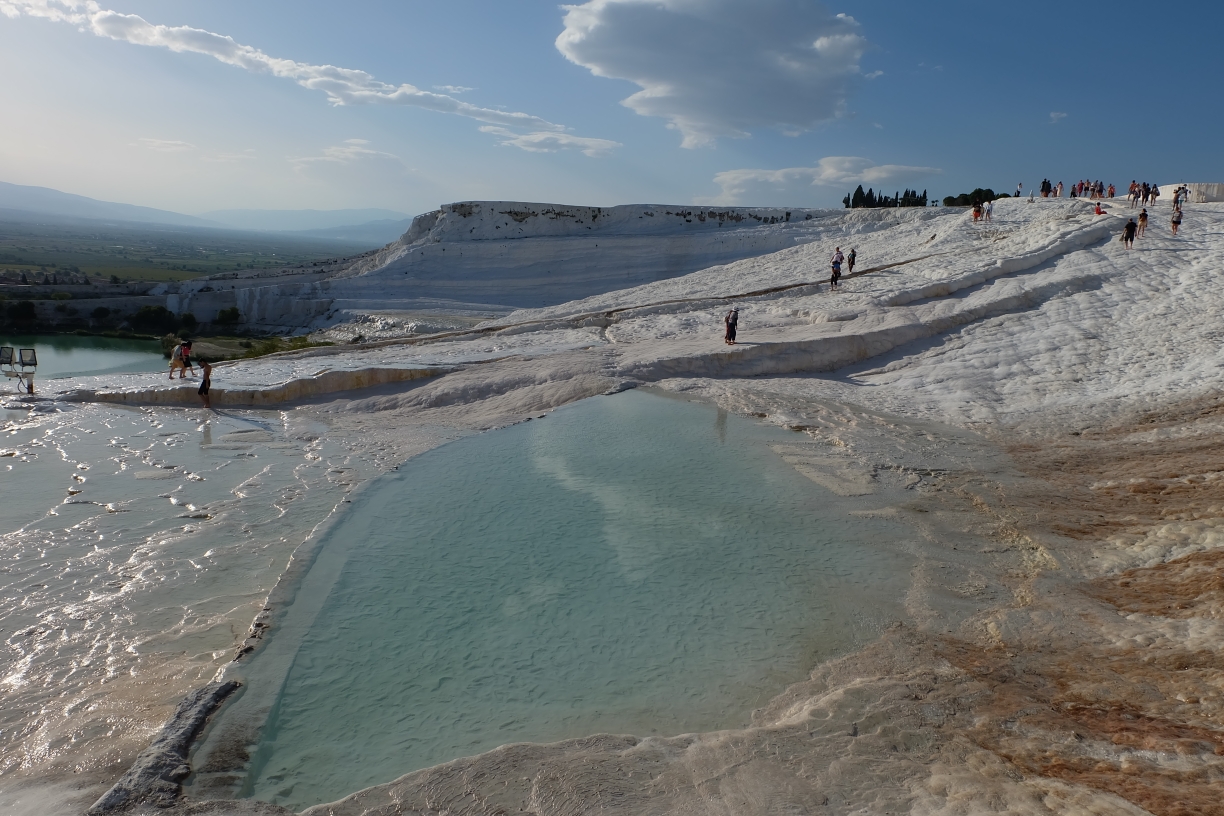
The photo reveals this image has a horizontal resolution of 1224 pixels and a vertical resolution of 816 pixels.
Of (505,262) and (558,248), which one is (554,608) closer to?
(505,262)

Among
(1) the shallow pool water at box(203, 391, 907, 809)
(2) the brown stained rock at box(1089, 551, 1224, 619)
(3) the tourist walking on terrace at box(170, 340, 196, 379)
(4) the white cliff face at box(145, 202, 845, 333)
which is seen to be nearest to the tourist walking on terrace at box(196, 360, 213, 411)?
(3) the tourist walking on terrace at box(170, 340, 196, 379)

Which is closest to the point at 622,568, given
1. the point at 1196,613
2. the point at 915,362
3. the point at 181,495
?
the point at 1196,613

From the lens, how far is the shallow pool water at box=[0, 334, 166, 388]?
73.9 ft

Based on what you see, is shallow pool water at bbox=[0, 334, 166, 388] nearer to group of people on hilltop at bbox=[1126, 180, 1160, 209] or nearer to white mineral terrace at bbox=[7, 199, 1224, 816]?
white mineral terrace at bbox=[7, 199, 1224, 816]

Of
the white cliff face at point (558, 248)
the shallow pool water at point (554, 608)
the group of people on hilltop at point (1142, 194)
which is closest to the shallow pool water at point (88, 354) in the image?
the white cliff face at point (558, 248)

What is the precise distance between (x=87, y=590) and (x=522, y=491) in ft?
13.5

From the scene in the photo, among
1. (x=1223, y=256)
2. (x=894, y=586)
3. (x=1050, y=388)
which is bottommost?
(x=894, y=586)

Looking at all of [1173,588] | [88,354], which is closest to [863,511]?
[1173,588]

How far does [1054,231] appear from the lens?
19.6m

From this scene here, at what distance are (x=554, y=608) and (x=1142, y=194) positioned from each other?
2522cm

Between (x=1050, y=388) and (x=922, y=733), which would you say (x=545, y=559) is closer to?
(x=922, y=733)

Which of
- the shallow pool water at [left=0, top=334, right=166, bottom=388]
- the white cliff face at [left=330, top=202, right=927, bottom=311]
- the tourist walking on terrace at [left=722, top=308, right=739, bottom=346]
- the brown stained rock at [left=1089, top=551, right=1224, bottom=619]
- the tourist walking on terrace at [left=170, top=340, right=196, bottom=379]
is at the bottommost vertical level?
the shallow pool water at [left=0, top=334, right=166, bottom=388]

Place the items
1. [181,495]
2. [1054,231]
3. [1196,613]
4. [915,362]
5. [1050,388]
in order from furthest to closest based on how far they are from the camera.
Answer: [1054,231] < [915,362] < [1050,388] < [181,495] < [1196,613]

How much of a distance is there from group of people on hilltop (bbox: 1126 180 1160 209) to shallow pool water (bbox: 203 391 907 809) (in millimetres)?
20116
